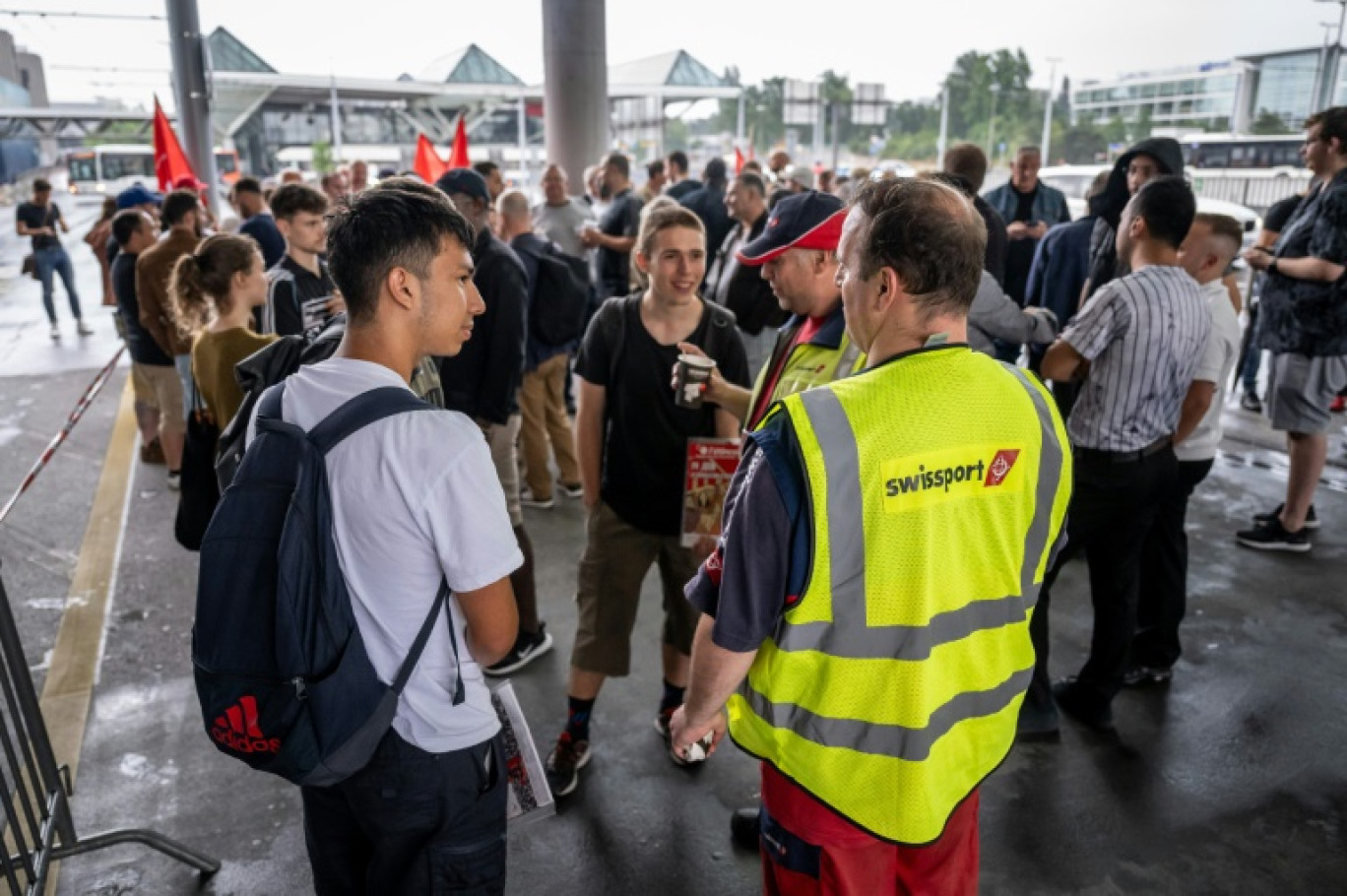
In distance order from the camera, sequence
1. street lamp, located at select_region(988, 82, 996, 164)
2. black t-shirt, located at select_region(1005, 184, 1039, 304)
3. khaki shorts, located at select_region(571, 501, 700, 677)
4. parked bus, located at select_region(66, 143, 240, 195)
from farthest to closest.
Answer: street lamp, located at select_region(988, 82, 996, 164) → parked bus, located at select_region(66, 143, 240, 195) → black t-shirt, located at select_region(1005, 184, 1039, 304) → khaki shorts, located at select_region(571, 501, 700, 677)

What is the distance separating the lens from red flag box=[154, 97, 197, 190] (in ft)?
28.2

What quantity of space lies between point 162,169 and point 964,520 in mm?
9875

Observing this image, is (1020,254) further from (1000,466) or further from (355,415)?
(355,415)

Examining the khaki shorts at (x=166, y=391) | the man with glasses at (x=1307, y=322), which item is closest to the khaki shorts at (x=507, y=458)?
the khaki shorts at (x=166, y=391)

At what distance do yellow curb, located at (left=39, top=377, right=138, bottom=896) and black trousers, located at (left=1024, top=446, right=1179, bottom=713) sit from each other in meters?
3.46

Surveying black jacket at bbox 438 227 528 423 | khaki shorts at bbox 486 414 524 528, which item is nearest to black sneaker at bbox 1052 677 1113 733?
khaki shorts at bbox 486 414 524 528

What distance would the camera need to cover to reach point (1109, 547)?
3.40m

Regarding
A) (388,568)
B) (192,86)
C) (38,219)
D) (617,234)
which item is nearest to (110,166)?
(192,86)

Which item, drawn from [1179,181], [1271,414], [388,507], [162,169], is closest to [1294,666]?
[1271,414]

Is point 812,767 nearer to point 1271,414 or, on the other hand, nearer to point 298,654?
point 298,654

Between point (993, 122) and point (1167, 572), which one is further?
point (993, 122)

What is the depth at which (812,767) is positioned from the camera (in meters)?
1.68

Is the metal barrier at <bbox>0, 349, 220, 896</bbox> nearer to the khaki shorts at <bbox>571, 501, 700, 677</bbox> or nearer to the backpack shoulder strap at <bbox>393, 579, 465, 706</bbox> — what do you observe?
the khaki shorts at <bbox>571, 501, 700, 677</bbox>

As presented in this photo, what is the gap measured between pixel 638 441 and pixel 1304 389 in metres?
4.09
